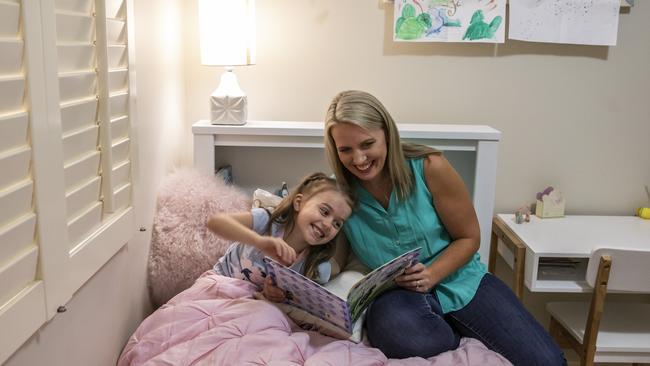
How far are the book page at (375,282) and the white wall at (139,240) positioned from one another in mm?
524

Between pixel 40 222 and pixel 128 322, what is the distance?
0.64 meters

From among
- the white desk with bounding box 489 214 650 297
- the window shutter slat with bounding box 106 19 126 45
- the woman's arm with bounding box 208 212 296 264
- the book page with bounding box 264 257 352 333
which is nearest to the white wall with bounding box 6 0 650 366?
the white desk with bounding box 489 214 650 297

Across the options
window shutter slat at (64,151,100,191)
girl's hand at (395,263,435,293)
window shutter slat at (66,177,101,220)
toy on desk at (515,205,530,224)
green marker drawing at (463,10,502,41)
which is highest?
green marker drawing at (463,10,502,41)

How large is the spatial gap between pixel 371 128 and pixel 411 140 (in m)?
0.46

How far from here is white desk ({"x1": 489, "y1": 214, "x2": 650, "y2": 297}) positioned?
181 cm

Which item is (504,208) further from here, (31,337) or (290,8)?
(31,337)

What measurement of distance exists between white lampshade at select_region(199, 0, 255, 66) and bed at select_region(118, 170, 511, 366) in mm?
368

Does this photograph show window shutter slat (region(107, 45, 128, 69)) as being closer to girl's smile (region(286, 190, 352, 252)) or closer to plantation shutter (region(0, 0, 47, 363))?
plantation shutter (region(0, 0, 47, 363))

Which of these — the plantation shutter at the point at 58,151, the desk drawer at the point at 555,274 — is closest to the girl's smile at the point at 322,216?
the plantation shutter at the point at 58,151

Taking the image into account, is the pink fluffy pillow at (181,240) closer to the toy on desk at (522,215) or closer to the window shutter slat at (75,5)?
the window shutter slat at (75,5)

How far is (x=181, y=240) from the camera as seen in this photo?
5.52ft

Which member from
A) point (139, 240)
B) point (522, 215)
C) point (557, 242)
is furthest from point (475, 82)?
point (139, 240)

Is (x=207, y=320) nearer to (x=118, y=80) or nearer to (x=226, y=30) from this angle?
(x=118, y=80)

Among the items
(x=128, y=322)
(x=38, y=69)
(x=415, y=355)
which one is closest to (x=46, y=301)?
(x=38, y=69)
